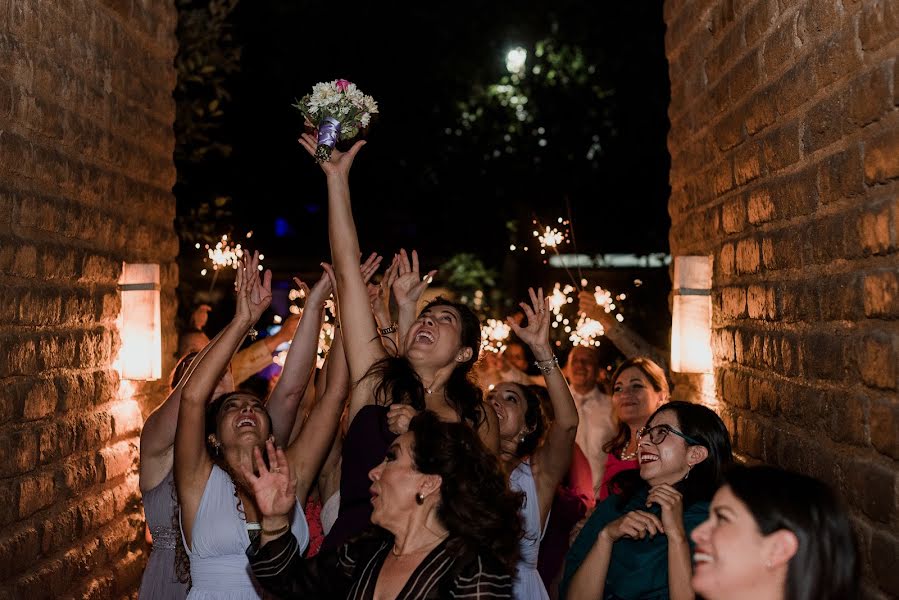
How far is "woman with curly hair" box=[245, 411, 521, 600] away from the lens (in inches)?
118

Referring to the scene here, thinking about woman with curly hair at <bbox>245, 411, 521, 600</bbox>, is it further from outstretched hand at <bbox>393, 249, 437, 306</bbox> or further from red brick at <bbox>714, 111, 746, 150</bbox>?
red brick at <bbox>714, 111, 746, 150</bbox>

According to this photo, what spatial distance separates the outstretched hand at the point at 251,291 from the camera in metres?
4.20

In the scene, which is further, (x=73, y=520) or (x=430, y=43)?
(x=430, y=43)

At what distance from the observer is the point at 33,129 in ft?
15.0

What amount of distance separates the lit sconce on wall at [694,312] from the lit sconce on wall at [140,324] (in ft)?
8.94

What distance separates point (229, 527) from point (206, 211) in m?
6.43

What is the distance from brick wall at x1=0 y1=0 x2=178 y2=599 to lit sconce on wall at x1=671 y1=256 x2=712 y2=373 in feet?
9.56

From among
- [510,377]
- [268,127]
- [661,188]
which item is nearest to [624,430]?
[510,377]

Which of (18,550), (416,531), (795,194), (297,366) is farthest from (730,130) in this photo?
(18,550)

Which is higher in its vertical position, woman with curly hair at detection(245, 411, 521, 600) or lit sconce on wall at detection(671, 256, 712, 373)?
lit sconce on wall at detection(671, 256, 712, 373)

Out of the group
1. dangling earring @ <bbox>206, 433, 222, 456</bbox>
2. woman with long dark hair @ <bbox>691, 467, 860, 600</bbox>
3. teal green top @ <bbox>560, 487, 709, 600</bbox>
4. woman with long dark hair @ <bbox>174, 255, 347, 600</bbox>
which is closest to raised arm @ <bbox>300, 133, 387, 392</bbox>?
woman with long dark hair @ <bbox>174, 255, 347, 600</bbox>

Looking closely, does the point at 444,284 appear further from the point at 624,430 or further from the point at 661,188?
the point at 624,430

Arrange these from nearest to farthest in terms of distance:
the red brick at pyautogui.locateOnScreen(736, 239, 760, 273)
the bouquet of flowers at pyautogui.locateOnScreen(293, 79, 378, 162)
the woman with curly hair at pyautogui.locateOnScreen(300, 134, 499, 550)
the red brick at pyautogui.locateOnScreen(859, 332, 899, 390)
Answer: the red brick at pyautogui.locateOnScreen(859, 332, 899, 390) < the woman with curly hair at pyautogui.locateOnScreen(300, 134, 499, 550) < the bouquet of flowers at pyautogui.locateOnScreen(293, 79, 378, 162) < the red brick at pyautogui.locateOnScreen(736, 239, 760, 273)

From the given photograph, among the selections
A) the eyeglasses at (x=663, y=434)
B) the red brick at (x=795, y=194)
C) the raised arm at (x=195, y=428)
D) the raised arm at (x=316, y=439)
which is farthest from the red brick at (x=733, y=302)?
the raised arm at (x=195, y=428)
